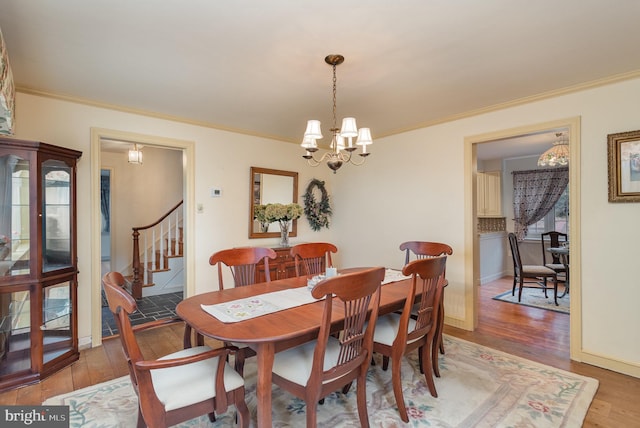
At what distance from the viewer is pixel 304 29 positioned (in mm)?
1913

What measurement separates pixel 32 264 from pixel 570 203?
459cm

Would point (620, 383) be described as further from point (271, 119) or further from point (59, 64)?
point (59, 64)

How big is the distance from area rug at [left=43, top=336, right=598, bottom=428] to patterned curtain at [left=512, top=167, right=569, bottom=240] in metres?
4.27

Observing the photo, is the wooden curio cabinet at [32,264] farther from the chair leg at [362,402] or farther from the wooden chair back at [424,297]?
the wooden chair back at [424,297]

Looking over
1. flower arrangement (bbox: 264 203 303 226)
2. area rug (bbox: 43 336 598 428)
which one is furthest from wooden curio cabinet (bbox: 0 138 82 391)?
flower arrangement (bbox: 264 203 303 226)

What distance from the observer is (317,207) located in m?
4.93

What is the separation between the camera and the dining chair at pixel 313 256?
9.71 feet

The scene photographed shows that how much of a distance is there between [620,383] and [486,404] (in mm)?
1216

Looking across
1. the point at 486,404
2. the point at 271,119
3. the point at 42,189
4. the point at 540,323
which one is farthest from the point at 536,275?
the point at 42,189

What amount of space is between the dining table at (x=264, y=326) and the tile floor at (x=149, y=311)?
2.18m

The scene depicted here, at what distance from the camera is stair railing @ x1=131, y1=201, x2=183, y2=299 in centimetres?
476

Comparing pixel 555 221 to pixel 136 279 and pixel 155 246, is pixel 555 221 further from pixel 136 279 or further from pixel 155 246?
pixel 136 279

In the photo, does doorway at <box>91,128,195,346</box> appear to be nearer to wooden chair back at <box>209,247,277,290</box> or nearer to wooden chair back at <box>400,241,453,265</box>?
wooden chair back at <box>209,247,277,290</box>

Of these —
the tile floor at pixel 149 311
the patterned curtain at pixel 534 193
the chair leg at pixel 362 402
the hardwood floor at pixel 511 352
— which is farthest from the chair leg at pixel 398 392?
the patterned curtain at pixel 534 193
